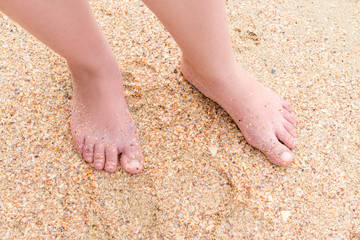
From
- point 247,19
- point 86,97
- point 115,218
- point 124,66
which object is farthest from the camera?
point 247,19

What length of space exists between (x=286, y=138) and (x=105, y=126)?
2.26 ft

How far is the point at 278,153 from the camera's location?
1246mm

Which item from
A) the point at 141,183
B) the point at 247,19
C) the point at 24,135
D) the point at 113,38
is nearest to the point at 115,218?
the point at 141,183

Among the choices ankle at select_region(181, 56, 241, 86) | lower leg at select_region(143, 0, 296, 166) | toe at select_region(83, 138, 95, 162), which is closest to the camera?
lower leg at select_region(143, 0, 296, 166)

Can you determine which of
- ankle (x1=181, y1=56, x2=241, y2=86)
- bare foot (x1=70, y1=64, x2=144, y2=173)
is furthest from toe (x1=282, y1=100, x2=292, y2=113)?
bare foot (x1=70, y1=64, x2=144, y2=173)

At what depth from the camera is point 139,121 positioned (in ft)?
4.42

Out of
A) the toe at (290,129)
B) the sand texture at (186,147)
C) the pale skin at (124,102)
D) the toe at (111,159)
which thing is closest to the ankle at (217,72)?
the pale skin at (124,102)

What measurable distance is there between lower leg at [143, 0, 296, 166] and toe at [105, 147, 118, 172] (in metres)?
0.42

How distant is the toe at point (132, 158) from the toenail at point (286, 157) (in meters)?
0.52

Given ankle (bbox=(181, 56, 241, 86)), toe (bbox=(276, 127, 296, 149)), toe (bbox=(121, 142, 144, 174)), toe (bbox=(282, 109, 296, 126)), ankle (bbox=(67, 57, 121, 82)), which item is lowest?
toe (bbox=(121, 142, 144, 174))

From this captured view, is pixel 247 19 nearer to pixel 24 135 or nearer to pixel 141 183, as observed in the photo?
pixel 141 183

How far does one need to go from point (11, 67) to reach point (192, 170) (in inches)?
36.4

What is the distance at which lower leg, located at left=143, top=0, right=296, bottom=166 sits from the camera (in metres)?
1.01

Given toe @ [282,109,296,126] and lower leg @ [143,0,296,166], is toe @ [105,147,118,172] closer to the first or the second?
lower leg @ [143,0,296,166]
